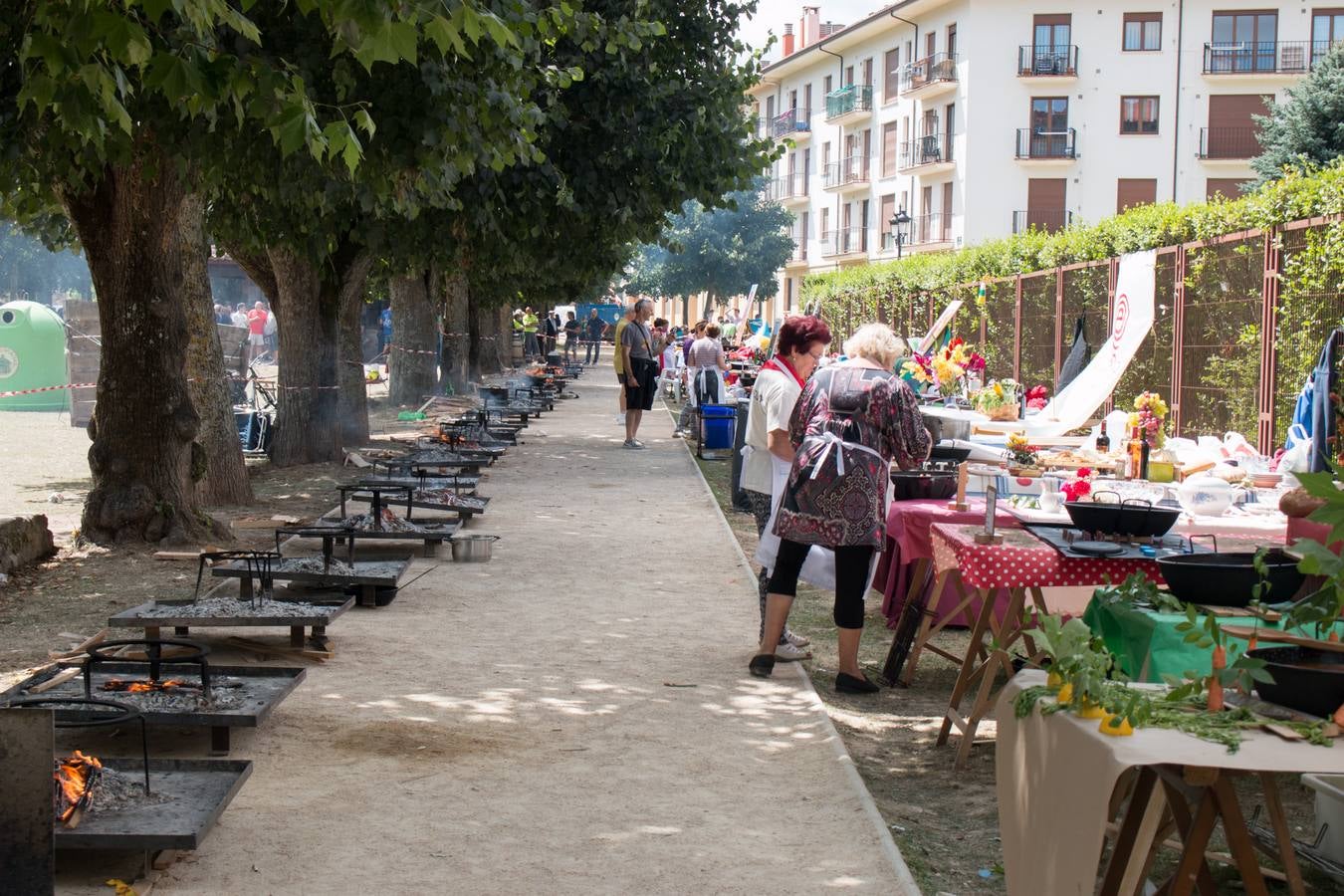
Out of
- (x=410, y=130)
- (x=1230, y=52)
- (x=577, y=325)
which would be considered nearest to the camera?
(x=410, y=130)

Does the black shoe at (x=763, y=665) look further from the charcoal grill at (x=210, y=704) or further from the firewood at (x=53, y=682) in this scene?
the firewood at (x=53, y=682)

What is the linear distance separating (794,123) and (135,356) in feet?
204

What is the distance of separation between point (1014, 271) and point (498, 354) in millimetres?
23245

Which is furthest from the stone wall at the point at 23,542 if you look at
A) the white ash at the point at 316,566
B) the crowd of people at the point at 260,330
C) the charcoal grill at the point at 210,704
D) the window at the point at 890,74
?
the window at the point at 890,74

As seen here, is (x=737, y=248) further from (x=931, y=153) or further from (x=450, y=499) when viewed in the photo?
(x=450, y=499)

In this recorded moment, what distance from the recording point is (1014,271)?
936 inches

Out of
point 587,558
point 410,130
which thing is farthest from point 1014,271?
point 410,130

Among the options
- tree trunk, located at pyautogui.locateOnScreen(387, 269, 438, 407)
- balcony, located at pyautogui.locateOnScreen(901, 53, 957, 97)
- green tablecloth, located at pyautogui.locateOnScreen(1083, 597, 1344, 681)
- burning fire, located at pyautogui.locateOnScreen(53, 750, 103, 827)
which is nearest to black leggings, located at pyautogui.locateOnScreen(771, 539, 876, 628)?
green tablecloth, located at pyautogui.locateOnScreen(1083, 597, 1344, 681)

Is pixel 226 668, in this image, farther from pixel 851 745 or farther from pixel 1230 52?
pixel 1230 52

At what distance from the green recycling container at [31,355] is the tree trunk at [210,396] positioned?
13531 millimetres

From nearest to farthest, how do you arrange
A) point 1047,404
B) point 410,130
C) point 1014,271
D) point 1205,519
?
point 1205,519
point 410,130
point 1047,404
point 1014,271

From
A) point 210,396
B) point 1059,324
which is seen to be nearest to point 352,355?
point 210,396

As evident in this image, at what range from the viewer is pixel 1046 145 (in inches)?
2046

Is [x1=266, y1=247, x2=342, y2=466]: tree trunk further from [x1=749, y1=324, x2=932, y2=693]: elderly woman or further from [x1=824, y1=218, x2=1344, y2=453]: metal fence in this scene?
[x1=749, y1=324, x2=932, y2=693]: elderly woman
